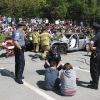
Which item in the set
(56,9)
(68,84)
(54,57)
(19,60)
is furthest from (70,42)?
(56,9)

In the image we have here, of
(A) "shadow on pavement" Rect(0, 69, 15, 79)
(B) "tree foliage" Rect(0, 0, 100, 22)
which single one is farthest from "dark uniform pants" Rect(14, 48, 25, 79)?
(B) "tree foliage" Rect(0, 0, 100, 22)

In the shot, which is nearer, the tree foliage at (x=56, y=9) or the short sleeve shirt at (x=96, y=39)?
the short sleeve shirt at (x=96, y=39)

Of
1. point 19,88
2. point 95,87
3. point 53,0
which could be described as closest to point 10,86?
point 19,88

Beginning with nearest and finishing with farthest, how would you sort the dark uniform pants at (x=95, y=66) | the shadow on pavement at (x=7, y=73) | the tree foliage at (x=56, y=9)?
the dark uniform pants at (x=95, y=66) < the shadow on pavement at (x=7, y=73) < the tree foliage at (x=56, y=9)

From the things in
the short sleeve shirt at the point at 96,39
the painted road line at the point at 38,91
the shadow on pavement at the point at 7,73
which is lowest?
the painted road line at the point at 38,91

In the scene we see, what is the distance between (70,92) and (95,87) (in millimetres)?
961

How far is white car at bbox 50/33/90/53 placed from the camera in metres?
12.7

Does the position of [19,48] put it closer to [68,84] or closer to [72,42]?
[68,84]

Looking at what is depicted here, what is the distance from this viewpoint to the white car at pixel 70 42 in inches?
501

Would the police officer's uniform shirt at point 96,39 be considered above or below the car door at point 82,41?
above

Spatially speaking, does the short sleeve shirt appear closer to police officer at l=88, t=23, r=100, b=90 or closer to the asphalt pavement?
police officer at l=88, t=23, r=100, b=90

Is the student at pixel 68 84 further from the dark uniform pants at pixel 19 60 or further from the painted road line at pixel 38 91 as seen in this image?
the dark uniform pants at pixel 19 60

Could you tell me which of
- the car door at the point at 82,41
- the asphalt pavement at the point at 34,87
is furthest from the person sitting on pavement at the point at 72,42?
the asphalt pavement at the point at 34,87

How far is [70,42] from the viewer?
13203mm
